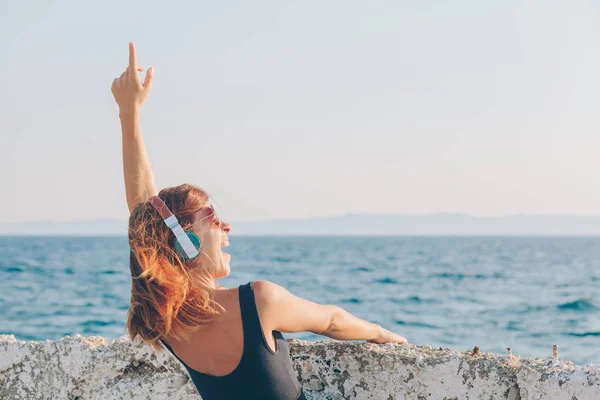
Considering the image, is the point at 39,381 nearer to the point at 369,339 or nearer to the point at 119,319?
the point at 369,339

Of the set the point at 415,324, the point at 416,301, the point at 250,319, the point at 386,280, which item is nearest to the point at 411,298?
the point at 416,301

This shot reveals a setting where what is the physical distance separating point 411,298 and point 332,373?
2450 centimetres

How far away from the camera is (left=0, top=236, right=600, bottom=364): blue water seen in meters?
17.2

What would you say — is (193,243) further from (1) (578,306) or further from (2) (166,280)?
(1) (578,306)

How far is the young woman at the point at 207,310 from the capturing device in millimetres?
2410

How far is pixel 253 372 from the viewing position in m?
2.41

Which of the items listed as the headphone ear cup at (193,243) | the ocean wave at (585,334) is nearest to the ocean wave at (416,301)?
the ocean wave at (585,334)

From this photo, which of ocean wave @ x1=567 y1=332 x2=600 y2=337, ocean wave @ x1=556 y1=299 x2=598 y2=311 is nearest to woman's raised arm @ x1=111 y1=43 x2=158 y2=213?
ocean wave @ x1=567 y1=332 x2=600 y2=337

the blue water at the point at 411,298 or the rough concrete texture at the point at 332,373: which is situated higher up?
the rough concrete texture at the point at 332,373

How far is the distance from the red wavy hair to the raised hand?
0.72 meters

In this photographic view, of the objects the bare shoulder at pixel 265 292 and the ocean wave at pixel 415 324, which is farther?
the ocean wave at pixel 415 324

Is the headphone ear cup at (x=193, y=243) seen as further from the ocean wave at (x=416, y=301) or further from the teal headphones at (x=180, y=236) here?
the ocean wave at (x=416, y=301)

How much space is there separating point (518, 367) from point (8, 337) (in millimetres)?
2067

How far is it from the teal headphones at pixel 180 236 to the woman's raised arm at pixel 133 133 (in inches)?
23.3
